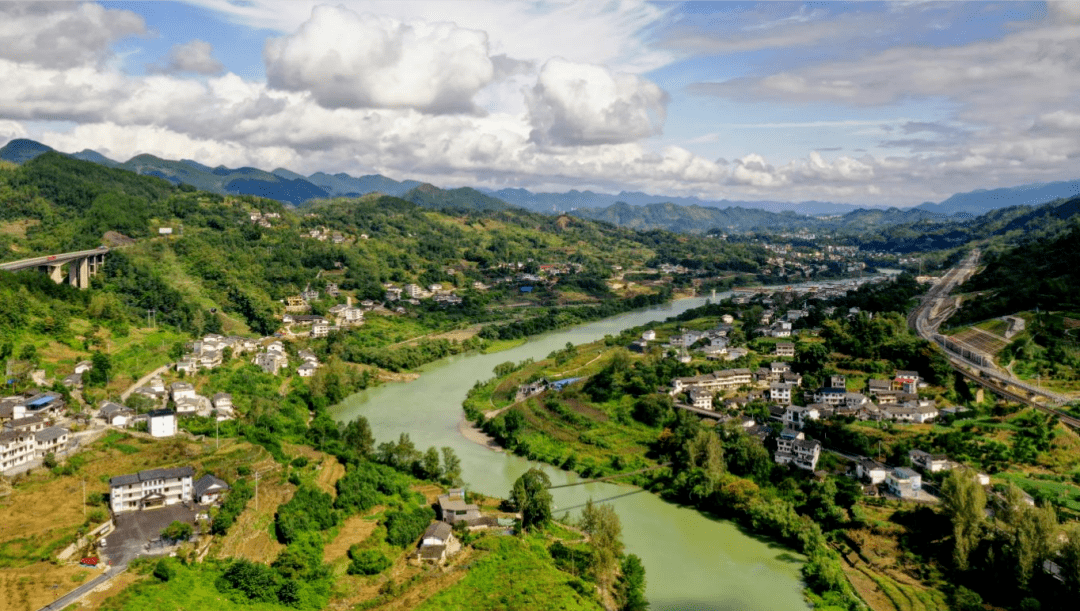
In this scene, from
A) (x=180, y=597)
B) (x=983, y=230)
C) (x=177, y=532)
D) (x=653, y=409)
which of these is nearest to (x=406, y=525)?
(x=177, y=532)

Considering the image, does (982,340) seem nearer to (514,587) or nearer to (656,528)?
(656,528)

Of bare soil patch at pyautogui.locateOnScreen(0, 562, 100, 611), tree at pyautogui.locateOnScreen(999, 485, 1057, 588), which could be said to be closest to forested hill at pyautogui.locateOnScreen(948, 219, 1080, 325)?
tree at pyautogui.locateOnScreen(999, 485, 1057, 588)

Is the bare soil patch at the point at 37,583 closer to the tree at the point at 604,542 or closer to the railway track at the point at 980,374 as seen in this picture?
the tree at the point at 604,542

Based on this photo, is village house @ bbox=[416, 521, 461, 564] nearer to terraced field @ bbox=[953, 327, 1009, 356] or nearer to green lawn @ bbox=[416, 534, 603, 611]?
green lawn @ bbox=[416, 534, 603, 611]

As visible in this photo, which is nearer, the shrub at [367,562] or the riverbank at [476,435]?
the shrub at [367,562]

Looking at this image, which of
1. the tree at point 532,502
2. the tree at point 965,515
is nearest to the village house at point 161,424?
the tree at point 532,502
